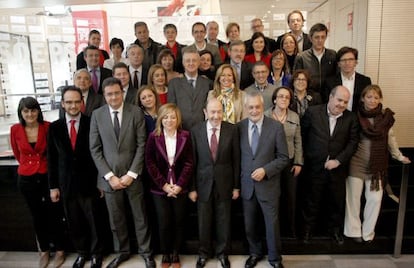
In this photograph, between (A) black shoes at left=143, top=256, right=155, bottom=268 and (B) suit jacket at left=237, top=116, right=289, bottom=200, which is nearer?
(B) suit jacket at left=237, top=116, right=289, bottom=200

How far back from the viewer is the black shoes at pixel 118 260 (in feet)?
9.89

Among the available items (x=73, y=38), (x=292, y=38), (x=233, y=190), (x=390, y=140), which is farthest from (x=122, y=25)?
(x=390, y=140)

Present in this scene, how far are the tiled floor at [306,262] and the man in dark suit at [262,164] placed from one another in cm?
33

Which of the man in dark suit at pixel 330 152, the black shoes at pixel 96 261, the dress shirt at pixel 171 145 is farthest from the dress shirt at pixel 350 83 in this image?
the black shoes at pixel 96 261

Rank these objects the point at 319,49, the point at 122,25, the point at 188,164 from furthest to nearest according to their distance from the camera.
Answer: the point at 122,25 → the point at 319,49 → the point at 188,164

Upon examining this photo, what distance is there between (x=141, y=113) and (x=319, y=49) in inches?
85.0

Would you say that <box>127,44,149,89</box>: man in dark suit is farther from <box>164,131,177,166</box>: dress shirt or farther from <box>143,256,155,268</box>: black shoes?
<box>143,256,155,268</box>: black shoes

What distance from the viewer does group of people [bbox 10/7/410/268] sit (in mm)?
2770

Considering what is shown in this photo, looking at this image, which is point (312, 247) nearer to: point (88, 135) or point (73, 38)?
point (88, 135)

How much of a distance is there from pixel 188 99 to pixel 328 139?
1386 mm

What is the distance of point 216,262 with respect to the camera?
307 centimetres

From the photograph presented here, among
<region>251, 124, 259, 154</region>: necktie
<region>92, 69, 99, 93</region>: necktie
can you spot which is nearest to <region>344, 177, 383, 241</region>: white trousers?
<region>251, 124, 259, 154</region>: necktie

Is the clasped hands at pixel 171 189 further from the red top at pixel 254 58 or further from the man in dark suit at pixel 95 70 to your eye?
the red top at pixel 254 58

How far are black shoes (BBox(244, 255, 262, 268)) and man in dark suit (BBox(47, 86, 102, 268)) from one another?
1.45 meters
